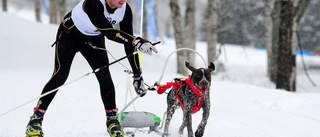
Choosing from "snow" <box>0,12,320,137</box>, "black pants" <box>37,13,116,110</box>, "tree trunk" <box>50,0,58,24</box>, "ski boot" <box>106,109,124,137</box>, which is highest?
"tree trunk" <box>50,0,58,24</box>

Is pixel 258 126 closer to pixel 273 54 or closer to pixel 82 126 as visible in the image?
pixel 82 126

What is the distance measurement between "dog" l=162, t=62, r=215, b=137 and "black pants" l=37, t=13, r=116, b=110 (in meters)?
0.79

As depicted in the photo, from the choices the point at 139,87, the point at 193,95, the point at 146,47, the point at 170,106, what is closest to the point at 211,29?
the point at 170,106

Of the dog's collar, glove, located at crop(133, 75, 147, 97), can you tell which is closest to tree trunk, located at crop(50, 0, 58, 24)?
glove, located at crop(133, 75, 147, 97)

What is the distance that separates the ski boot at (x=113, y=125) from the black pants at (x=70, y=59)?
68mm

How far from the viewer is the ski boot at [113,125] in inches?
180

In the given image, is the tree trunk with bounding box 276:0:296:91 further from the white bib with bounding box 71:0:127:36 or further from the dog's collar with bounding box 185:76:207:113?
the white bib with bounding box 71:0:127:36

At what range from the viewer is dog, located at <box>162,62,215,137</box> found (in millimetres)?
4508

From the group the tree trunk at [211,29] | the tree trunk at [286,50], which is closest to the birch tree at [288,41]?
the tree trunk at [286,50]

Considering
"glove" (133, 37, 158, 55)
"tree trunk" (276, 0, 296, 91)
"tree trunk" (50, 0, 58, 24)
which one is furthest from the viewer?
"tree trunk" (50, 0, 58, 24)

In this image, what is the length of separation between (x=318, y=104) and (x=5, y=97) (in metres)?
6.12

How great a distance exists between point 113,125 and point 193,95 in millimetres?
950

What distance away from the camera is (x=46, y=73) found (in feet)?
36.1

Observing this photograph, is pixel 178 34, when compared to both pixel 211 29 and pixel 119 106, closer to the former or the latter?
pixel 211 29
